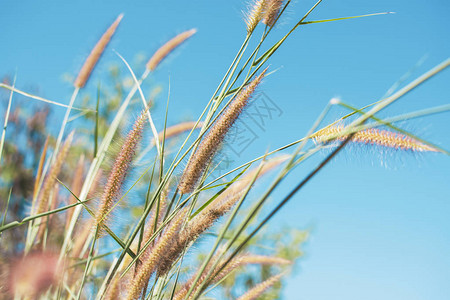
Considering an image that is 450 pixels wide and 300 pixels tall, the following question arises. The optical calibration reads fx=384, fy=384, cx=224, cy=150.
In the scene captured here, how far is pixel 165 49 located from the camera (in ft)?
5.84

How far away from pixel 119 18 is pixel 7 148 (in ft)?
11.3

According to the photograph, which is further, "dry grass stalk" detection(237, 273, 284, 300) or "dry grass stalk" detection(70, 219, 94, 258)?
"dry grass stalk" detection(70, 219, 94, 258)

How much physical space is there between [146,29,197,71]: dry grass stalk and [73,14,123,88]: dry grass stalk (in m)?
0.21

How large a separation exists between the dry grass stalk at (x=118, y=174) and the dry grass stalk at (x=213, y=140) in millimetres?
146

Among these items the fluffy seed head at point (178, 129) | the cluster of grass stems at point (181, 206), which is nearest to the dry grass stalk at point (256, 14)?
the cluster of grass stems at point (181, 206)

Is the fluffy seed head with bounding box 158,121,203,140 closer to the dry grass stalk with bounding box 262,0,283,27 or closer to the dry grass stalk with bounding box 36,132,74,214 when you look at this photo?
the dry grass stalk with bounding box 36,132,74,214

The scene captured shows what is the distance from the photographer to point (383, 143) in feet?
2.78

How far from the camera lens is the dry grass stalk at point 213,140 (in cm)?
92

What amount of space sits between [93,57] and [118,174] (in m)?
1.00

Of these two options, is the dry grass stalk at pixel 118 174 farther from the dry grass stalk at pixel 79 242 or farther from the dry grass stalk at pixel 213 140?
the dry grass stalk at pixel 79 242

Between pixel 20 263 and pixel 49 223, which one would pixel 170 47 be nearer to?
pixel 49 223

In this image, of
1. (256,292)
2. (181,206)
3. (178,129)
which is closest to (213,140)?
(181,206)

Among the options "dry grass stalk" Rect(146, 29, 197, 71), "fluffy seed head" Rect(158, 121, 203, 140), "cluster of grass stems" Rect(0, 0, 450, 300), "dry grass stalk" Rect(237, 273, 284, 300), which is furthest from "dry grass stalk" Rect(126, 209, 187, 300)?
"dry grass stalk" Rect(146, 29, 197, 71)

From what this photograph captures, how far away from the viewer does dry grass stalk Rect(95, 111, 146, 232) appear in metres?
0.96
